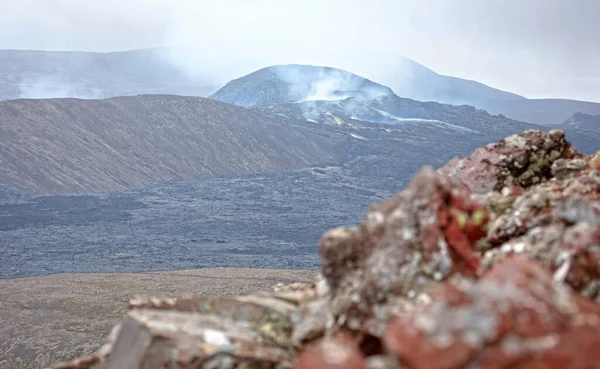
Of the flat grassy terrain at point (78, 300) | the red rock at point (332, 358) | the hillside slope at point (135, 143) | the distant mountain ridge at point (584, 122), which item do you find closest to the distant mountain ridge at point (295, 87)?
the distant mountain ridge at point (584, 122)

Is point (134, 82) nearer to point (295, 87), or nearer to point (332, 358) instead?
point (295, 87)

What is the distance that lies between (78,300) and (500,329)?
20858 millimetres

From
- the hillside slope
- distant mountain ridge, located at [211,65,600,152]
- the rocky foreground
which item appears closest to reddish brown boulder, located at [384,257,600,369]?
the rocky foreground

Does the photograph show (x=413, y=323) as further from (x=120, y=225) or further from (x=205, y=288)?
(x=120, y=225)

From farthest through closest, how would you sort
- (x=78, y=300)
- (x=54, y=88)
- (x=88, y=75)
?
(x=88, y=75)
(x=54, y=88)
(x=78, y=300)

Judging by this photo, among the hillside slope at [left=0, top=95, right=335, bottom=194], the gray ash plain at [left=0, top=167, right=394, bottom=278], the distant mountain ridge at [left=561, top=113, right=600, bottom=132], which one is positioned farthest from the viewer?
the distant mountain ridge at [left=561, top=113, right=600, bottom=132]

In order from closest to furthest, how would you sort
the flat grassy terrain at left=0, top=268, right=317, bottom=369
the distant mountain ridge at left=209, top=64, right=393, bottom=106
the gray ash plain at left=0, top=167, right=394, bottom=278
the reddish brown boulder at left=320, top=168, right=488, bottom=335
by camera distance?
the reddish brown boulder at left=320, top=168, right=488, bottom=335
the flat grassy terrain at left=0, top=268, right=317, bottom=369
the gray ash plain at left=0, top=167, right=394, bottom=278
the distant mountain ridge at left=209, top=64, right=393, bottom=106

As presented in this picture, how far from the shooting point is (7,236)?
1471 inches

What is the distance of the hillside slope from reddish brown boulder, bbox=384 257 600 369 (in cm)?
5002

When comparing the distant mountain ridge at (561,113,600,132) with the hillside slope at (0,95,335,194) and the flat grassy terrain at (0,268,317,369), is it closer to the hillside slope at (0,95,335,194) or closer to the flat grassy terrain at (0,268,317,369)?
the hillside slope at (0,95,335,194)

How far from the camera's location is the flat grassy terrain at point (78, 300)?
A: 55.5ft

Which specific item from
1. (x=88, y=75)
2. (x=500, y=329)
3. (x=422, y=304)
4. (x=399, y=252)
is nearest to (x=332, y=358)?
(x=422, y=304)

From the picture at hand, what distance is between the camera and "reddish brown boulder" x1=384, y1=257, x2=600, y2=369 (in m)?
2.73

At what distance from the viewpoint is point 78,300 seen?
2166 cm
